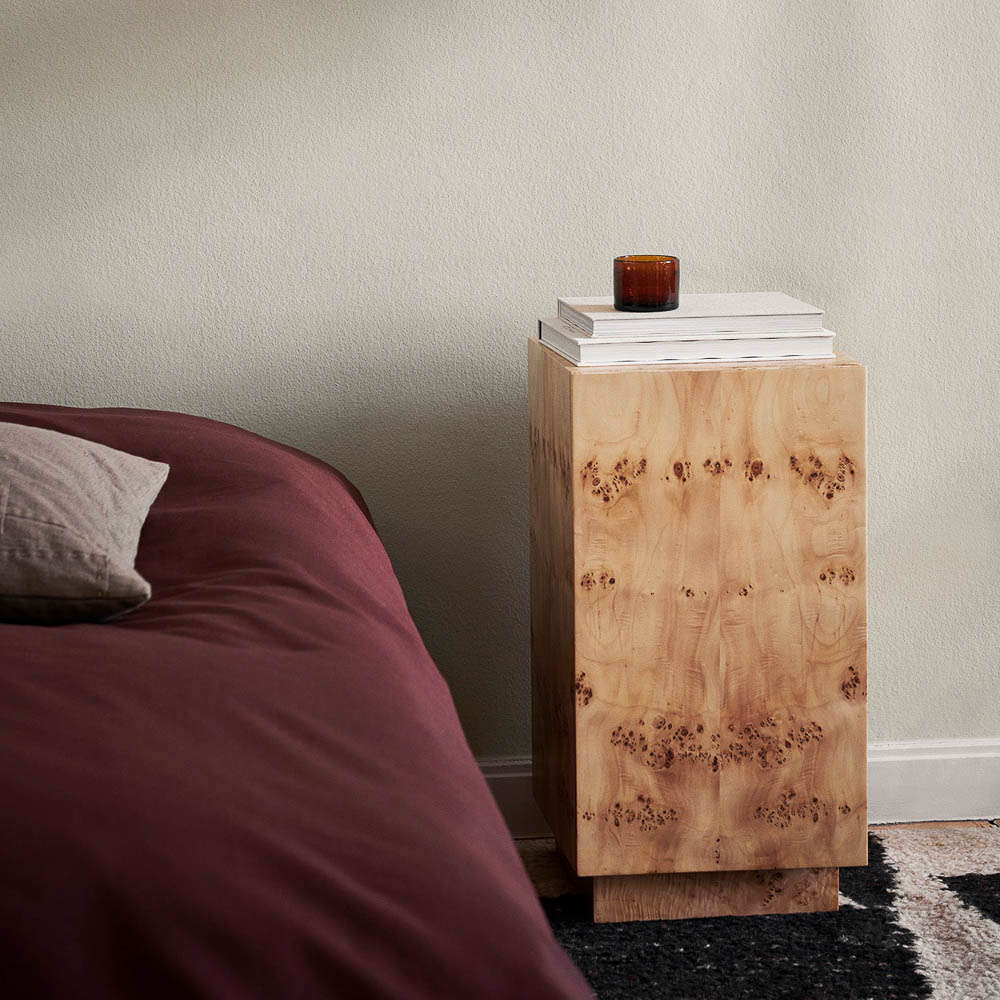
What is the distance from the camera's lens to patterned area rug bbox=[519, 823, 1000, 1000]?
4.83 feet

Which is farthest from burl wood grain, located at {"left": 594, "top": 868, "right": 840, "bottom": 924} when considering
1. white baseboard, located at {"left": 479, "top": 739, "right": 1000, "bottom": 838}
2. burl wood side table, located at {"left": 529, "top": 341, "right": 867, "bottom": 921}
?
white baseboard, located at {"left": 479, "top": 739, "right": 1000, "bottom": 838}

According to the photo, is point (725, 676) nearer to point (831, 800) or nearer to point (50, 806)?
point (831, 800)

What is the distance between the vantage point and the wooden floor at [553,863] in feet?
5.80

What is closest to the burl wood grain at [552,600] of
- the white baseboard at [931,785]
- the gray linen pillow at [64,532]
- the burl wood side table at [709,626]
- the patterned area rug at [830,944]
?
the burl wood side table at [709,626]

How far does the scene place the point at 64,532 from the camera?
3.61ft

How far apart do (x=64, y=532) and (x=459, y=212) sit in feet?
3.13

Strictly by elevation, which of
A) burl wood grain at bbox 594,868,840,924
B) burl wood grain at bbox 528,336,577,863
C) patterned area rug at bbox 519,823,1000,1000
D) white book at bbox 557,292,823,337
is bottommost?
patterned area rug at bbox 519,823,1000,1000

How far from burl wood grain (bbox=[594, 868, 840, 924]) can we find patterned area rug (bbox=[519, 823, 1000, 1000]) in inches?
→ 0.6

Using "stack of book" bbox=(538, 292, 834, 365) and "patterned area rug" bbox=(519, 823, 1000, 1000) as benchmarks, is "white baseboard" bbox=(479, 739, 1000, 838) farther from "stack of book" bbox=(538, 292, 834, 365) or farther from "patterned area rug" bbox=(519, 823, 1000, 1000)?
"stack of book" bbox=(538, 292, 834, 365)

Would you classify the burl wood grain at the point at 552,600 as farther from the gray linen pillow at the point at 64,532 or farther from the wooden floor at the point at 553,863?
the gray linen pillow at the point at 64,532

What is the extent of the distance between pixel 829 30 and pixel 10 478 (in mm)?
1383

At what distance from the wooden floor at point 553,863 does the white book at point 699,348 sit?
744 millimetres

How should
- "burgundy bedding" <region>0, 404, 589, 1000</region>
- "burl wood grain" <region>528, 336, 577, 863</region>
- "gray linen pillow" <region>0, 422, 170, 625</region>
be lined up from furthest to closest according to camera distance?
"burl wood grain" <region>528, 336, 577, 863</region>
"gray linen pillow" <region>0, 422, 170, 625</region>
"burgundy bedding" <region>0, 404, 589, 1000</region>

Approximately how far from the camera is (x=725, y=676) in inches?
61.8
